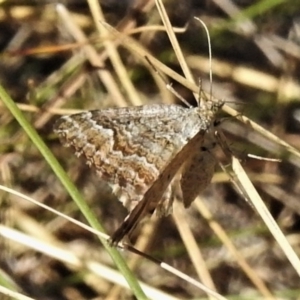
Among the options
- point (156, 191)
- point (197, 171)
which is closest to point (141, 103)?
point (197, 171)

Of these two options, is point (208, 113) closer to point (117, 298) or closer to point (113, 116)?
point (113, 116)

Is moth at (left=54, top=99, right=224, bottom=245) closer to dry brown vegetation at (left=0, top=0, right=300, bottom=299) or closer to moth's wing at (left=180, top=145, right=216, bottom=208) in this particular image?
moth's wing at (left=180, top=145, right=216, bottom=208)

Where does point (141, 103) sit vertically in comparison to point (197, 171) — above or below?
above

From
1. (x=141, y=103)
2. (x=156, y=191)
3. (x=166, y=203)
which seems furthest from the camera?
(x=141, y=103)

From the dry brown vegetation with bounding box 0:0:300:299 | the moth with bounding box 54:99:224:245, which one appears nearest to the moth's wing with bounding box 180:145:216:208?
the moth with bounding box 54:99:224:245

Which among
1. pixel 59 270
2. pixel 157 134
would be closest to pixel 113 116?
pixel 157 134

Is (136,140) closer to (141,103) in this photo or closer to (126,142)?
(126,142)

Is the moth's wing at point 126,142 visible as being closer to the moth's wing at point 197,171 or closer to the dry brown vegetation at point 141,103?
the moth's wing at point 197,171
